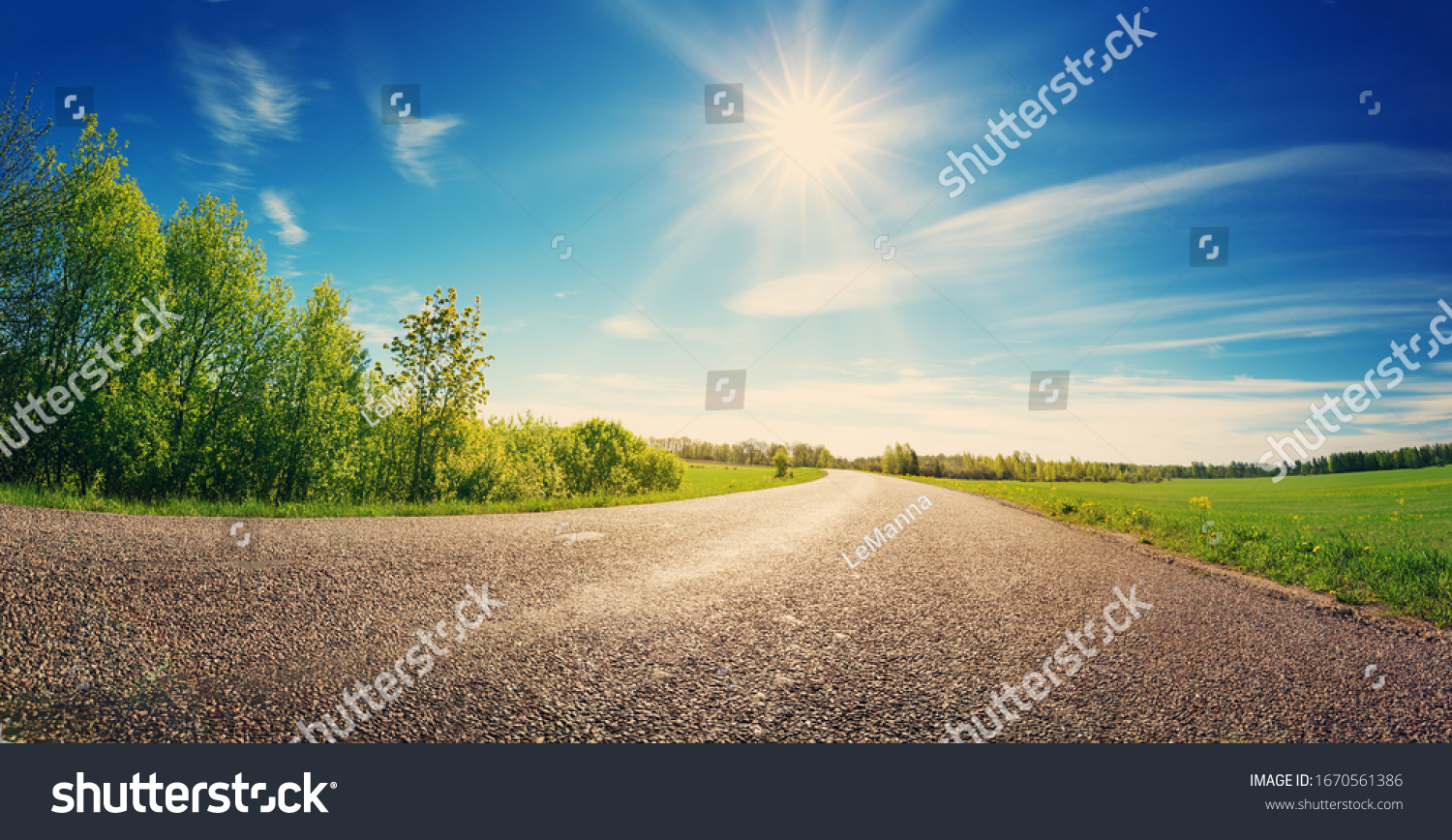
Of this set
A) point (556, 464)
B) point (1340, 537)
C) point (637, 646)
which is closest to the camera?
point (637, 646)

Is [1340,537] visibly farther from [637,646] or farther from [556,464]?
[556,464]

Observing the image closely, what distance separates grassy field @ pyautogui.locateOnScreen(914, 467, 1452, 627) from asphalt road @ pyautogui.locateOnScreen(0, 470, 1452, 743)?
101 centimetres

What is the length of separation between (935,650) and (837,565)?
146 inches

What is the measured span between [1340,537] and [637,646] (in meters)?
12.7

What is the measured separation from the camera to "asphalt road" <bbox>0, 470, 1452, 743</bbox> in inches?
130

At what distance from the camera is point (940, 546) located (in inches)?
403

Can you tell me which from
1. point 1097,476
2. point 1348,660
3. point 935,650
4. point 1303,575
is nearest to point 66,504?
point 935,650

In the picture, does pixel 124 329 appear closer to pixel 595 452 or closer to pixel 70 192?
pixel 70 192

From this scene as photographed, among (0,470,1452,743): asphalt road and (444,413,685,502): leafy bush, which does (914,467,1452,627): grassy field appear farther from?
(444,413,685,502): leafy bush

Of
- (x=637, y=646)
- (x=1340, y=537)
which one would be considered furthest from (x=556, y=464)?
(x=1340, y=537)

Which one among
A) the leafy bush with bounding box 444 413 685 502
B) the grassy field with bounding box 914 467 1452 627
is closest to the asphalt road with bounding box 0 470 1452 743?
the grassy field with bounding box 914 467 1452 627

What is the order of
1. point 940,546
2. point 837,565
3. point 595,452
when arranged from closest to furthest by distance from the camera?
point 837,565 → point 940,546 → point 595,452

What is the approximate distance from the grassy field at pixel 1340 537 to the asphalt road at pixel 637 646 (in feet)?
3.33

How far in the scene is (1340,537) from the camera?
966 cm
